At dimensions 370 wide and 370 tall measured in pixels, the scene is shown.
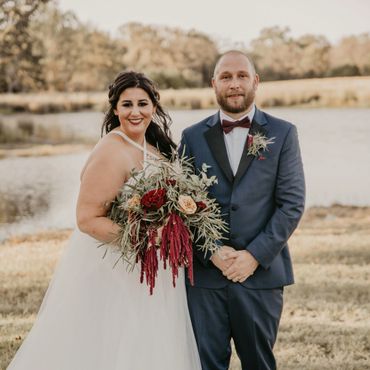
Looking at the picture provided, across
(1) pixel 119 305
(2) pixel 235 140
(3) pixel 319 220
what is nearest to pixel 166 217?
(2) pixel 235 140

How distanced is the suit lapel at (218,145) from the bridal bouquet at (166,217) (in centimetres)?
17

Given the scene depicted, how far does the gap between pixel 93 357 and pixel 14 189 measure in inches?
426

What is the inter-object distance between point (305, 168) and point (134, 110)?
11470 millimetres

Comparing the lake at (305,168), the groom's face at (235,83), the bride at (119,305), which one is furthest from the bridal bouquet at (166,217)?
the lake at (305,168)

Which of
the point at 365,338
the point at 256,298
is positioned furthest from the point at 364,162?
the point at 256,298

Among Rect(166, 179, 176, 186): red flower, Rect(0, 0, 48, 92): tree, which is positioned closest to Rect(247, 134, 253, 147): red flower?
Rect(166, 179, 176, 186): red flower

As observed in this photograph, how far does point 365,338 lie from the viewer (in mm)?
5590

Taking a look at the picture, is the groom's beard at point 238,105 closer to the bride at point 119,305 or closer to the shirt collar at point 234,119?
the shirt collar at point 234,119

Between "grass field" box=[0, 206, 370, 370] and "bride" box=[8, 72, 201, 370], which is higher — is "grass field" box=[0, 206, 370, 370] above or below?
→ below

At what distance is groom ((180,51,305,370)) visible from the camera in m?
3.46

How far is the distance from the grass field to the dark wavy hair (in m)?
2.03

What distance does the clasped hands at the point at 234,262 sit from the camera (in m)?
3.43

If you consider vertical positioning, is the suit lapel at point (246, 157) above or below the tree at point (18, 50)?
below

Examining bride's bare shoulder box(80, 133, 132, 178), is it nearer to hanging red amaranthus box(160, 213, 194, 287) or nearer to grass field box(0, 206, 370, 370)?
hanging red amaranthus box(160, 213, 194, 287)
